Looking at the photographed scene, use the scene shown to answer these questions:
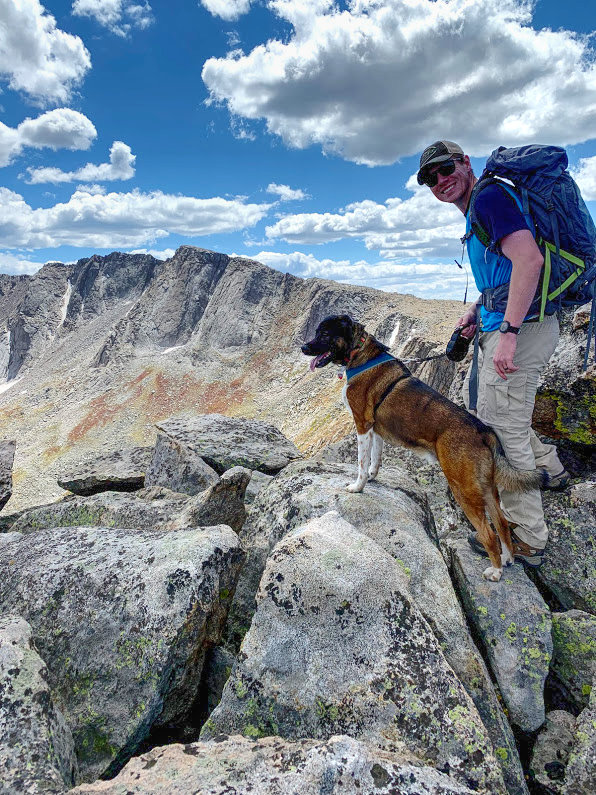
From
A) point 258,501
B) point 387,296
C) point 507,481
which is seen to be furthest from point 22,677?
point 387,296

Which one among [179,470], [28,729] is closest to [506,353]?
[28,729]

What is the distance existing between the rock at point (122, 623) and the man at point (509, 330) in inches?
151

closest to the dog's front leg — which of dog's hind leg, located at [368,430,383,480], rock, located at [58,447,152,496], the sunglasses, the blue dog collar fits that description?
dog's hind leg, located at [368,430,383,480]

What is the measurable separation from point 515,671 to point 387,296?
58.4 meters

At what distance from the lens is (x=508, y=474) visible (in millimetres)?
5902

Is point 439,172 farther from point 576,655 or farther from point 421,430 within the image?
point 576,655

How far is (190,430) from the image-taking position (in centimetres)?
1366

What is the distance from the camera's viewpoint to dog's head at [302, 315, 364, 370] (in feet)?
25.5

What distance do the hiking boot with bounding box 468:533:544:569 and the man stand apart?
12 millimetres

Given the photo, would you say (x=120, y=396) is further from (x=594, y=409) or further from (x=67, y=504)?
(x=594, y=409)

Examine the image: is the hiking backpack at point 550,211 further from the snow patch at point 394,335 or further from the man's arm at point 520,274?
the snow patch at point 394,335

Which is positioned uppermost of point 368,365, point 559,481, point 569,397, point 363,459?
point 368,365

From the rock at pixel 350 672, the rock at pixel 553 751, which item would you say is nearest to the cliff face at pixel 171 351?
the rock at pixel 553 751

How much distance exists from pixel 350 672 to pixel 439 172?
19.1 ft
